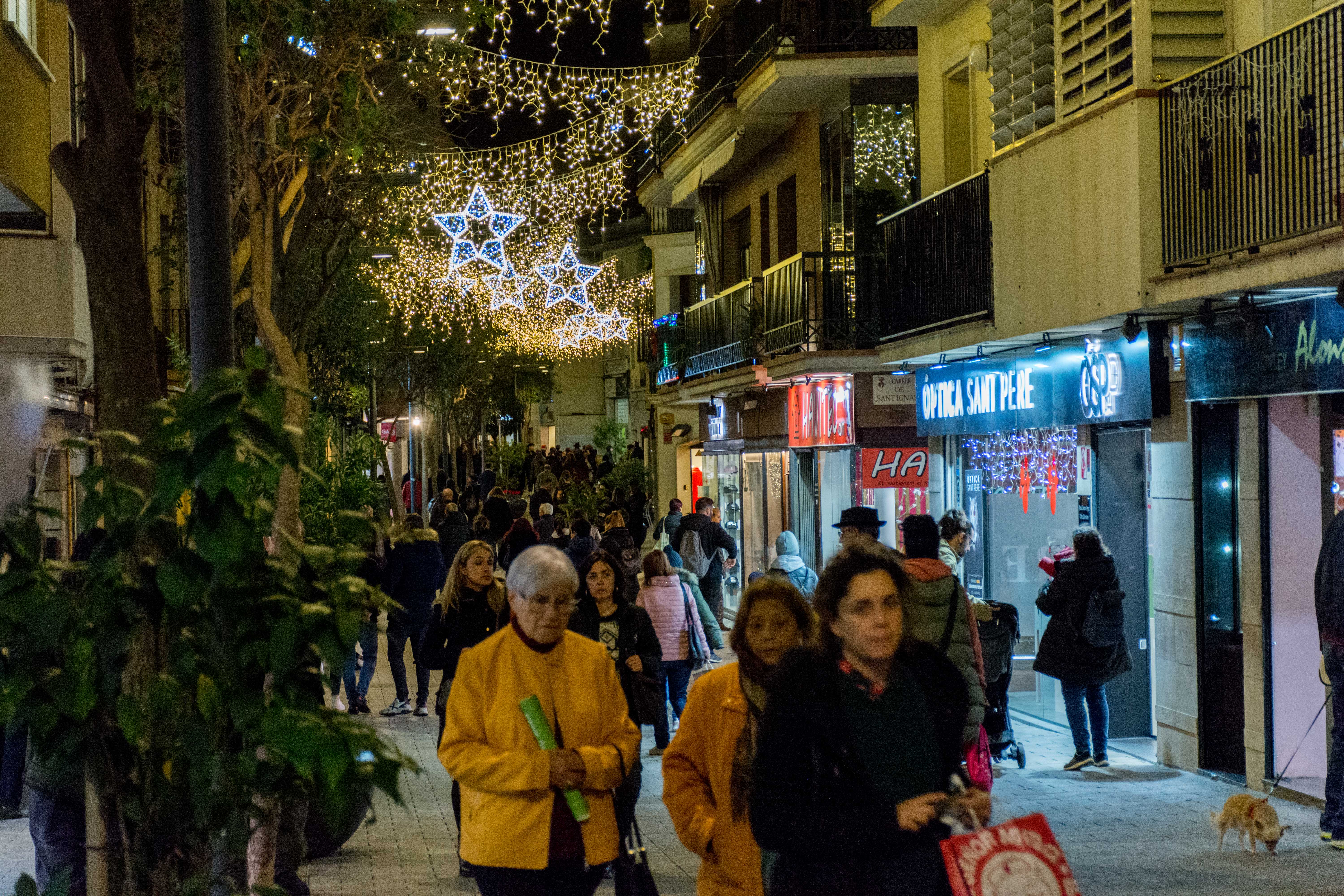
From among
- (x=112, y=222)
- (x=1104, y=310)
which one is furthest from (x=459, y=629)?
(x=1104, y=310)

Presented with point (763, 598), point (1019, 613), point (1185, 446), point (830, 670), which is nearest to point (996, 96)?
point (1185, 446)

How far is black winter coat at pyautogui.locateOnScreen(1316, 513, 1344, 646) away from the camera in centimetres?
877

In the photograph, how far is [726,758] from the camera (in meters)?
4.96

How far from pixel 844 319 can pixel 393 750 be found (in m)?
15.6

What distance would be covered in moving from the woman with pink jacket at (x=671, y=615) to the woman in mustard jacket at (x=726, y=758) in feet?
26.0

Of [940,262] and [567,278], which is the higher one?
[567,278]

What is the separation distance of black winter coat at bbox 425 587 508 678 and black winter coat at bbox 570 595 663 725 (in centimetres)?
54

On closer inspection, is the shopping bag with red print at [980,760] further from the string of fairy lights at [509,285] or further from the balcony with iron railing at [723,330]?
the balcony with iron railing at [723,330]

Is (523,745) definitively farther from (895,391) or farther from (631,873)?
(895,391)

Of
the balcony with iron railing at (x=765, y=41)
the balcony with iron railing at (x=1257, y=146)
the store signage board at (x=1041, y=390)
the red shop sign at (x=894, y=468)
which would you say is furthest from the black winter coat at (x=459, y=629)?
the balcony with iron railing at (x=765, y=41)

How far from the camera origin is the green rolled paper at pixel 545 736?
507 cm

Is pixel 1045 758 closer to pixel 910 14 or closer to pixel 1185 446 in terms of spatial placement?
pixel 1185 446

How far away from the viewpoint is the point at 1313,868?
870 centimetres

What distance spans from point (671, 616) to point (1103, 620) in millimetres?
3595
